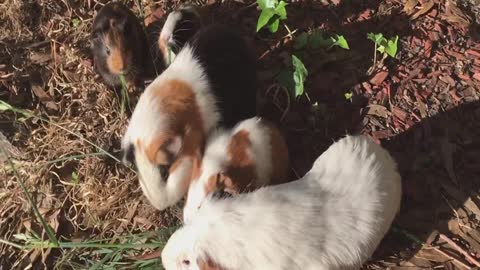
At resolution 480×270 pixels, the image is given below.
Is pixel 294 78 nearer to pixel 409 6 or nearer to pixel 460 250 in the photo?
pixel 409 6

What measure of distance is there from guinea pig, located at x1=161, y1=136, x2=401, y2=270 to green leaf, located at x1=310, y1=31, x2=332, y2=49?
917mm

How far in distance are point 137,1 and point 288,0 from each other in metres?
1.00

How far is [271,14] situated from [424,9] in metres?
0.96

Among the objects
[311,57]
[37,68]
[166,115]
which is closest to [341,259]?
[166,115]

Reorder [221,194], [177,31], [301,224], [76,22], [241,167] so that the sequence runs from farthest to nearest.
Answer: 1. [76,22]
2. [177,31]
3. [241,167]
4. [221,194]
5. [301,224]

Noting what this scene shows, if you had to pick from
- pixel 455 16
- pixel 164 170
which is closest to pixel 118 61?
pixel 164 170

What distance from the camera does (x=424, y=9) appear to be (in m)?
3.85

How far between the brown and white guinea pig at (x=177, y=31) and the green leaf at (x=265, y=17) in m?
0.42

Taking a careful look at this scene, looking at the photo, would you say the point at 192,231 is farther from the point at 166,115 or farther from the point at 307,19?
the point at 307,19

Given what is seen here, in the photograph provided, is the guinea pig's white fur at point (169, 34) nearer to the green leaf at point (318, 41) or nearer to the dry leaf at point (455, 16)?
the green leaf at point (318, 41)

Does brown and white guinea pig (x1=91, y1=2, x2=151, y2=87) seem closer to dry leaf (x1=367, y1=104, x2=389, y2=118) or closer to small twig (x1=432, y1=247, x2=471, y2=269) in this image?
dry leaf (x1=367, y1=104, x2=389, y2=118)

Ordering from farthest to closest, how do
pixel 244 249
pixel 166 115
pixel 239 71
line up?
pixel 239 71, pixel 166 115, pixel 244 249

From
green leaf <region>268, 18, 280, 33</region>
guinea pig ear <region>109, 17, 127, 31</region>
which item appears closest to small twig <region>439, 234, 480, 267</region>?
green leaf <region>268, 18, 280, 33</region>

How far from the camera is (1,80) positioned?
4.19 meters
